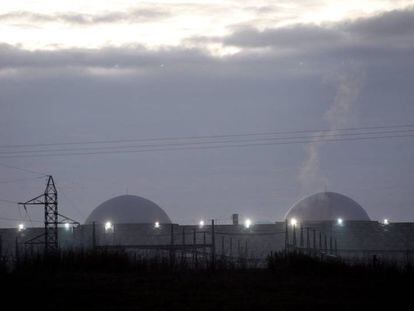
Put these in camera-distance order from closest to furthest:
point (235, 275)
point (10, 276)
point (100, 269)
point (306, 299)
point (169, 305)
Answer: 1. point (169, 305)
2. point (306, 299)
3. point (10, 276)
4. point (235, 275)
5. point (100, 269)

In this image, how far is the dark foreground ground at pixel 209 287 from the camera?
20.4m

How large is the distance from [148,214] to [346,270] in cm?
5975

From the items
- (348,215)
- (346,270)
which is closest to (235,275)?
(346,270)

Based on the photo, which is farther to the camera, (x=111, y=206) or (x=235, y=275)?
(x=111, y=206)

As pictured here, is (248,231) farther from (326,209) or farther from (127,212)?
(127,212)

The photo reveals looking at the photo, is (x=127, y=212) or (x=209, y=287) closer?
(x=209, y=287)

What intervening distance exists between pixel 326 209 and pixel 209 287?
58178 millimetres

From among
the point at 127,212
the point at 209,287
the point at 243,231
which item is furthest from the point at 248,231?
the point at 209,287

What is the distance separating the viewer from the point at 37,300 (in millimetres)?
20953

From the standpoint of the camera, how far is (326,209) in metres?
80.8

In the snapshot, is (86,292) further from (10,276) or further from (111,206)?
(111,206)

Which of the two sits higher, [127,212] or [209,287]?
[127,212]

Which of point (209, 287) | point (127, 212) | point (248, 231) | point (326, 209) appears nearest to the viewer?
point (209, 287)

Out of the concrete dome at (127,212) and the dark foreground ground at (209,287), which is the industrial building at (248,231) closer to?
the concrete dome at (127,212)
